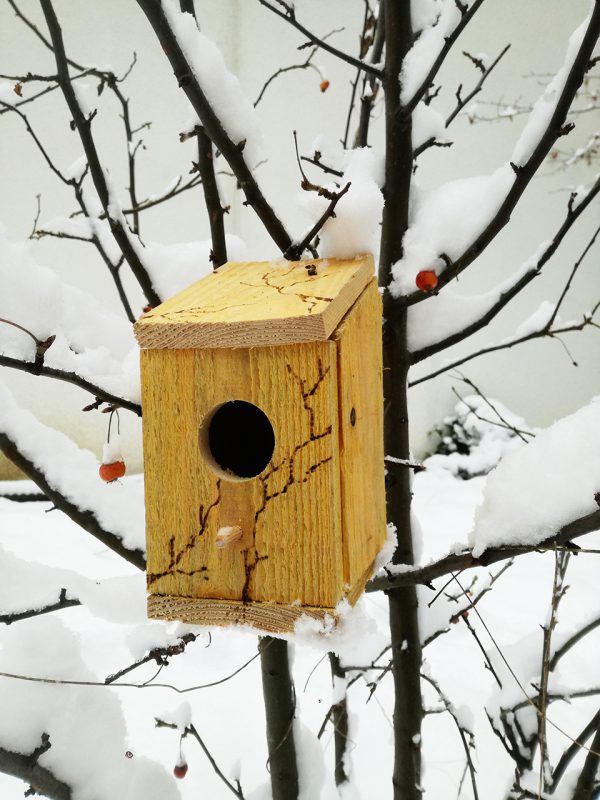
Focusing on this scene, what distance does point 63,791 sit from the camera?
1.15 m

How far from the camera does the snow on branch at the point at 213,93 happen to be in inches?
40.6

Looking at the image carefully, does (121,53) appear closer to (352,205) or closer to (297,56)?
(297,56)

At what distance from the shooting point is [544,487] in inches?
35.8

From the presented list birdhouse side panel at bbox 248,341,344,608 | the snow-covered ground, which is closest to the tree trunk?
the snow-covered ground

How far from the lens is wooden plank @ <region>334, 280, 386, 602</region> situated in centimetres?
85

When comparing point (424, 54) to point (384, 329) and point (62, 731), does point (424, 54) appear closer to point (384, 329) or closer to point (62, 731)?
point (384, 329)

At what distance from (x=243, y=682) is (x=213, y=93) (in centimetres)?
244

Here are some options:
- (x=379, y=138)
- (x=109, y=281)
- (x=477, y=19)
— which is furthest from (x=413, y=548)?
(x=477, y=19)

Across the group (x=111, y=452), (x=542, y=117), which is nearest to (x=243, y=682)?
(x=111, y=452)

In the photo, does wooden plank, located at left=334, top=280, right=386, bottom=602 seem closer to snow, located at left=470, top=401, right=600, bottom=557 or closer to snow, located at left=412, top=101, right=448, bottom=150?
snow, located at left=470, top=401, right=600, bottom=557

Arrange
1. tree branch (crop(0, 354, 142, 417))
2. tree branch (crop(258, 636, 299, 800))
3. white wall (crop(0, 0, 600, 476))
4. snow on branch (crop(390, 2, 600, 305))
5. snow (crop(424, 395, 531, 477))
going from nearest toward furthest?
tree branch (crop(0, 354, 142, 417)) < snow on branch (crop(390, 2, 600, 305)) < tree branch (crop(258, 636, 299, 800)) < white wall (crop(0, 0, 600, 476)) < snow (crop(424, 395, 531, 477))

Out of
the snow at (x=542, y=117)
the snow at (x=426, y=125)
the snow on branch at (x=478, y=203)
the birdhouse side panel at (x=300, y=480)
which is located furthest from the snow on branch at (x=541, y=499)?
the snow at (x=426, y=125)

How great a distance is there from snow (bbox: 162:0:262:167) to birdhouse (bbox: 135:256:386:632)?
36 centimetres

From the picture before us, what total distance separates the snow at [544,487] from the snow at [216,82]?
2.31ft
